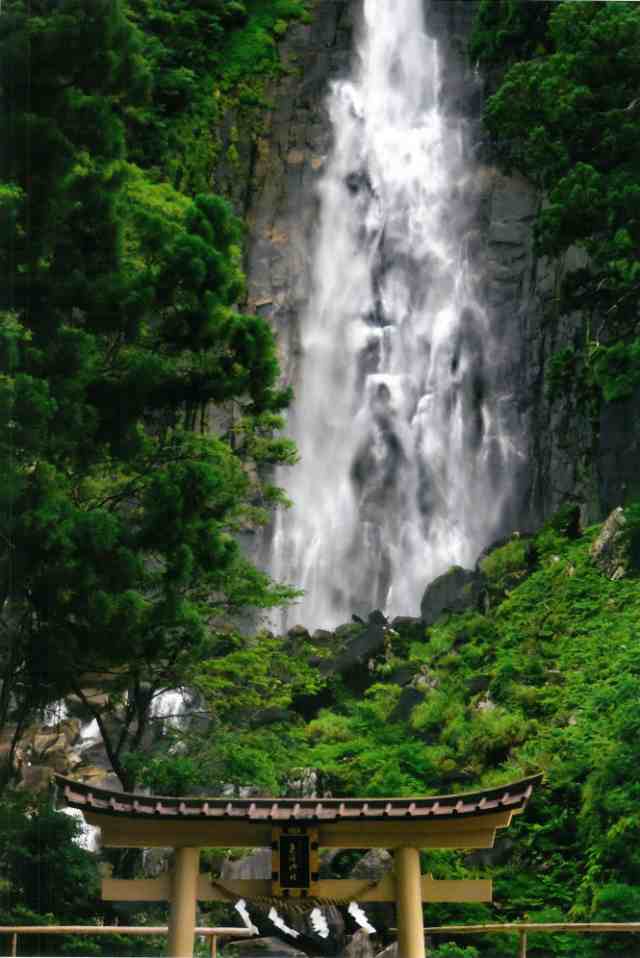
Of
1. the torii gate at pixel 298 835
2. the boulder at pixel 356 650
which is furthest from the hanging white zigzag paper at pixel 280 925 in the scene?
the torii gate at pixel 298 835

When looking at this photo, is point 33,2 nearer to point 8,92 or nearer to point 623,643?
point 8,92

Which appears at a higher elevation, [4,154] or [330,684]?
[4,154]

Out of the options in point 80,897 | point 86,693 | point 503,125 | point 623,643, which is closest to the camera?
point 80,897

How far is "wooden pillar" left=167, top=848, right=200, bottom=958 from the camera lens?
24.3 feet

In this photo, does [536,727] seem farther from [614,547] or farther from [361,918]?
[361,918]

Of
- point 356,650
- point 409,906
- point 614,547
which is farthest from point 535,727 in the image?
point 409,906

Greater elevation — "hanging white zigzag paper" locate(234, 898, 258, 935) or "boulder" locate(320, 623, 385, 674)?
"boulder" locate(320, 623, 385, 674)

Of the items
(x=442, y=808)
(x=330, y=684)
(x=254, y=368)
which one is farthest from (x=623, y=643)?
(x=442, y=808)

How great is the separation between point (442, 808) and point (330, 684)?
8.01m

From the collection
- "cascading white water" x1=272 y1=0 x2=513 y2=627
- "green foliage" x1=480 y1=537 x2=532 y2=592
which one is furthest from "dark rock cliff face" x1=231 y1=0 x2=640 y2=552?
"green foliage" x1=480 y1=537 x2=532 y2=592

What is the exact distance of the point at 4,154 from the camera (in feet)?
39.8

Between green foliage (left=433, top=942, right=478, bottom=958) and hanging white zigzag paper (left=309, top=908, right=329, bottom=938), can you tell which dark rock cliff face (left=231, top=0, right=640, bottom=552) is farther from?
hanging white zigzag paper (left=309, top=908, right=329, bottom=938)

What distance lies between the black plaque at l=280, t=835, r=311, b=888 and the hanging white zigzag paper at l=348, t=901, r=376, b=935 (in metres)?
4.47

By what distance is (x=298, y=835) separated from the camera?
24.7 feet
